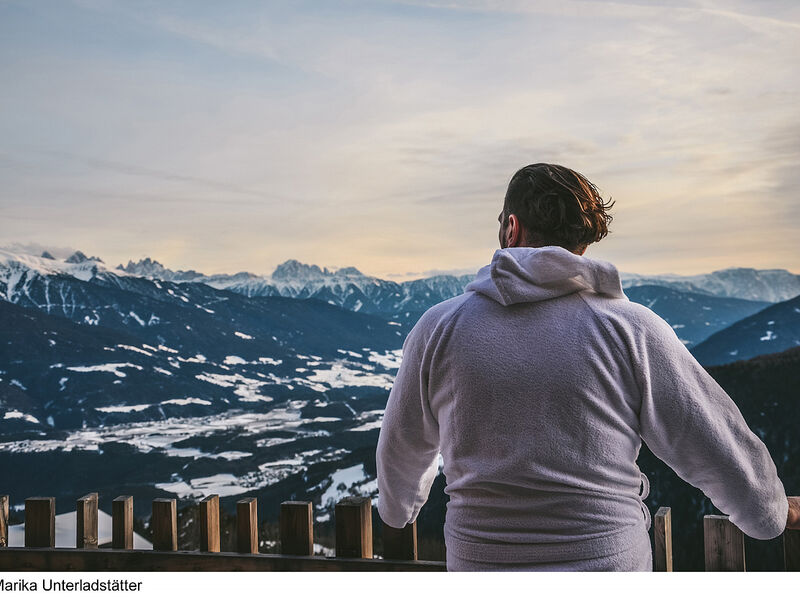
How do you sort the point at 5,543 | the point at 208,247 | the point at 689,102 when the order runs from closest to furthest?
the point at 5,543 → the point at 689,102 → the point at 208,247

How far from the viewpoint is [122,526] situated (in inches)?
54.9

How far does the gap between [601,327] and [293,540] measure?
77cm

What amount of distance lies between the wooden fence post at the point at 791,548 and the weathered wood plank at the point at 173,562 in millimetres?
494

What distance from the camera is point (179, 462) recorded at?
15.3 feet

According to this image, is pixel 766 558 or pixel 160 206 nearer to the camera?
pixel 766 558

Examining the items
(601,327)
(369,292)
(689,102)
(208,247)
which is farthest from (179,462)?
(369,292)

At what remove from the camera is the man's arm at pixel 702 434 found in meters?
0.71

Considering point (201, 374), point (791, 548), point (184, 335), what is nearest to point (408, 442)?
point (791, 548)

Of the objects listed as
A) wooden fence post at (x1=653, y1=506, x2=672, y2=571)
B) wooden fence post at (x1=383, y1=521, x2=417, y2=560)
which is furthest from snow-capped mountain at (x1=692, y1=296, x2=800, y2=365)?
wooden fence post at (x1=383, y1=521, x2=417, y2=560)

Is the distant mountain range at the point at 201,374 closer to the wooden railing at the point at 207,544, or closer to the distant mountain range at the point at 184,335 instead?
the distant mountain range at the point at 184,335

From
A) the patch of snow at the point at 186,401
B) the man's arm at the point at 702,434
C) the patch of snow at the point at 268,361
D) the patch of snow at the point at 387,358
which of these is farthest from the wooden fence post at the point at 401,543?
the patch of snow at the point at 268,361

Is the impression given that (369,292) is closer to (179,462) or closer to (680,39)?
(179,462)

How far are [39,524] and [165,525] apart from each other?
285 millimetres

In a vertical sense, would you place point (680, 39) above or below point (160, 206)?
above
